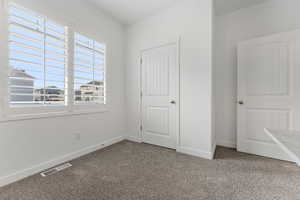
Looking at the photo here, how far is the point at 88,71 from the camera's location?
8.27 feet

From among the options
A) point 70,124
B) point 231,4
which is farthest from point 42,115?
point 231,4

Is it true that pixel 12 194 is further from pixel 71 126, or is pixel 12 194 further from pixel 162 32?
pixel 162 32

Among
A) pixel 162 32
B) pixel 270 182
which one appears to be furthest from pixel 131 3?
pixel 270 182

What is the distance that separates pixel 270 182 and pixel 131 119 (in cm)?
256

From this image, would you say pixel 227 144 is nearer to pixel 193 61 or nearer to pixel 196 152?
pixel 196 152

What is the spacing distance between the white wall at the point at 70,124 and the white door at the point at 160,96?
64 centimetres

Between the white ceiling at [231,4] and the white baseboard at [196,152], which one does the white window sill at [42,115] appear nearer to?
the white baseboard at [196,152]

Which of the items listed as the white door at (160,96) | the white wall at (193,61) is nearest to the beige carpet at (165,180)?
the white wall at (193,61)

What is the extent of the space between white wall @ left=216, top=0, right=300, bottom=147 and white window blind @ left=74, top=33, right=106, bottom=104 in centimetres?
247

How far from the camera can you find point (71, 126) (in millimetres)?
A: 2238

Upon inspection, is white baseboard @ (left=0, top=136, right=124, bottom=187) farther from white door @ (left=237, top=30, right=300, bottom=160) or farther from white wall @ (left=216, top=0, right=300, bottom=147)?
white door @ (left=237, top=30, right=300, bottom=160)

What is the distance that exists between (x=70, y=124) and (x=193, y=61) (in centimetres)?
237

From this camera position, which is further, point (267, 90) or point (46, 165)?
point (267, 90)

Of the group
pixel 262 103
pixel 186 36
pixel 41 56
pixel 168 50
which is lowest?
pixel 262 103
